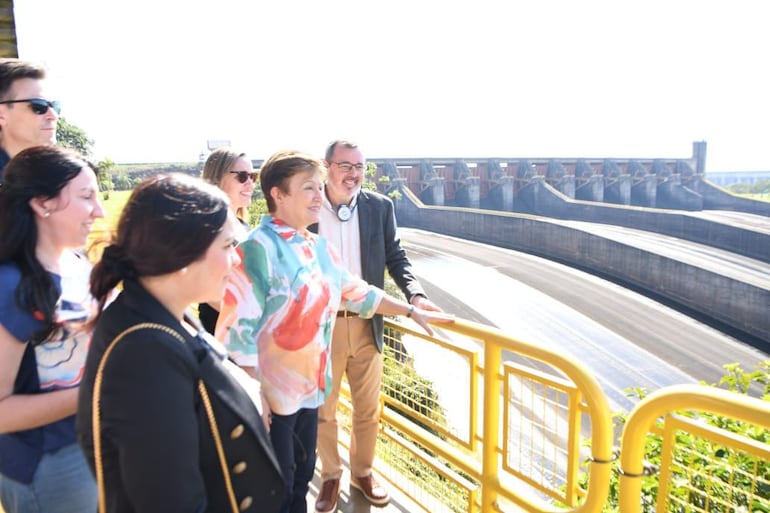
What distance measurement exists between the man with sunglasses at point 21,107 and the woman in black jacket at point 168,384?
1321 mm

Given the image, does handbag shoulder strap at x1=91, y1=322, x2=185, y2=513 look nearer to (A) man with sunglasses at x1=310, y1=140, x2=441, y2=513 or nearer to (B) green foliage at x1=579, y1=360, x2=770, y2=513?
(A) man with sunglasses at x1=310, y1=140, x2=441, y2=513

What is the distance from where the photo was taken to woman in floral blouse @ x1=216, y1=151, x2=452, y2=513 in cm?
193

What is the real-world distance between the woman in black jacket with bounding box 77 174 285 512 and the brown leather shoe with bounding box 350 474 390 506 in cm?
186

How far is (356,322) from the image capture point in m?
2.92

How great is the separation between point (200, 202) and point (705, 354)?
23311 mm

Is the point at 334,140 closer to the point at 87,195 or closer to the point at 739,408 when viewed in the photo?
the point at 87,195

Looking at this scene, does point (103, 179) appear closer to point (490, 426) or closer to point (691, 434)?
point (490, 426)

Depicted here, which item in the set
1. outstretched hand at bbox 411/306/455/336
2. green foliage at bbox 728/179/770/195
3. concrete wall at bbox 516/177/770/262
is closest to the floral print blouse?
outstretched hand at bbox 411/306/455/336

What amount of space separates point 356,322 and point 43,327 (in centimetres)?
168

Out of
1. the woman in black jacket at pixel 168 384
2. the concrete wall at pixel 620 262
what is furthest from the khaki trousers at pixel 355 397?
the concrete wall at pixel 620 262

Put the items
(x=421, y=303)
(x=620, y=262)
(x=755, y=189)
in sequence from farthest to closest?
(x=755, y=189) → (x=620, y=262) → (x=421, y=303)

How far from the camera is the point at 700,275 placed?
924 inches

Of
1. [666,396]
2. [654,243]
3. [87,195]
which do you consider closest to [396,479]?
[666,396]

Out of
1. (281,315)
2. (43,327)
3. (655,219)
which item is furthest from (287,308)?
(655,219)
